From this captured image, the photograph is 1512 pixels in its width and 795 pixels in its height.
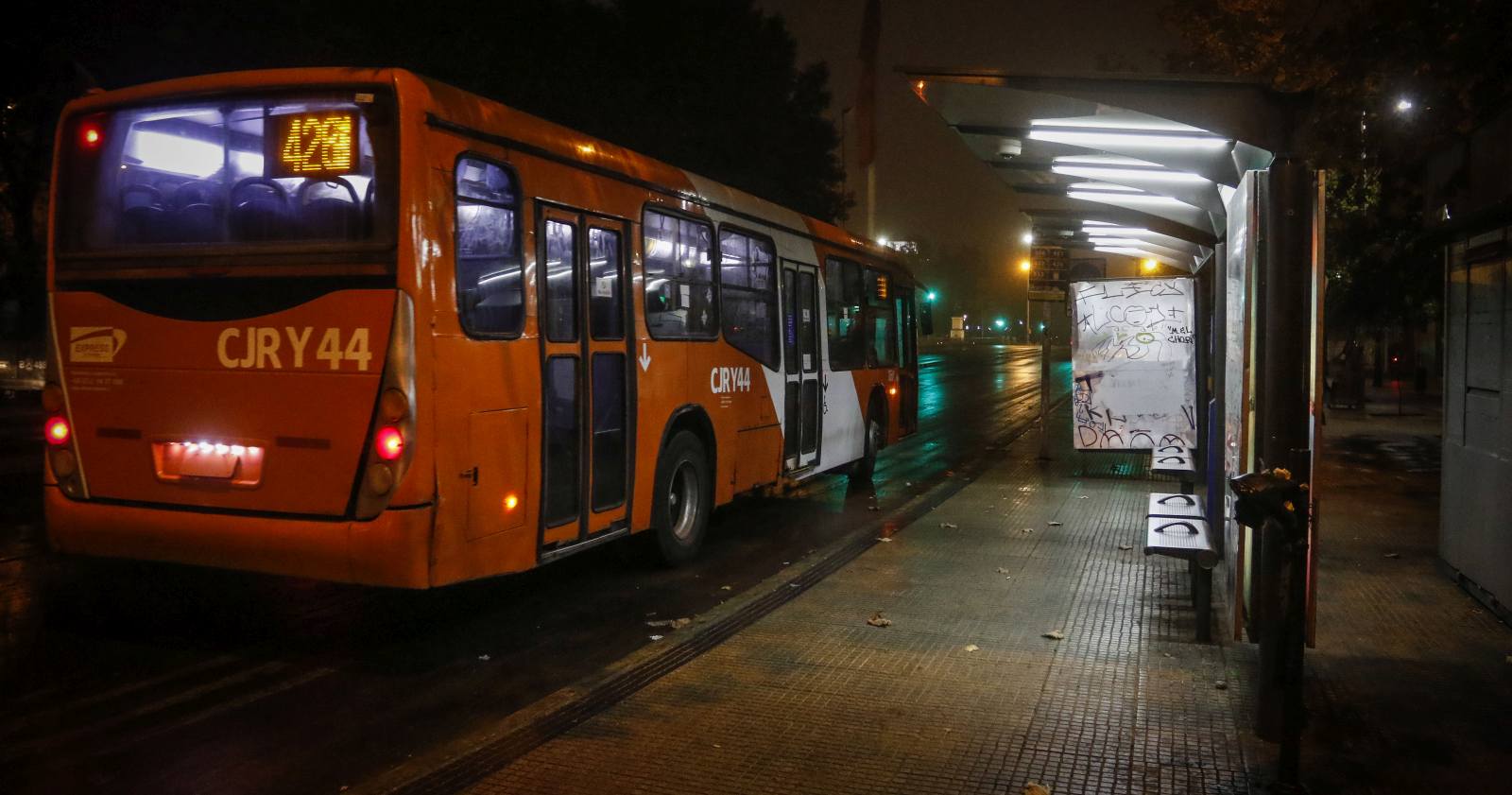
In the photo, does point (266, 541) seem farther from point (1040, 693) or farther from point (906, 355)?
point (906, 355)

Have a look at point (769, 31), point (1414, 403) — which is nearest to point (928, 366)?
point (769, 31)

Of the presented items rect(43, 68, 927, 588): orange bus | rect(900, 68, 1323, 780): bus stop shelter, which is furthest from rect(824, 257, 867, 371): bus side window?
rect(43, 68, 927, 588): orange bus

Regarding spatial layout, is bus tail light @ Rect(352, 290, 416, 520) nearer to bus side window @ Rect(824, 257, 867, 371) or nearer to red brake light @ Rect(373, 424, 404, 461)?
red brake light @ Rect(373, 424, 404, 461)

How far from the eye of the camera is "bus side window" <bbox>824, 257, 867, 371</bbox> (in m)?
13.1

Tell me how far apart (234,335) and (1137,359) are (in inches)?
399

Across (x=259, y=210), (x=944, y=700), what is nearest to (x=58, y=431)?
(x=259, y=210)

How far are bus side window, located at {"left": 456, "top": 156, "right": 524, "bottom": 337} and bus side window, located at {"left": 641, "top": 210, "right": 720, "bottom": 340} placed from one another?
1.76 metres

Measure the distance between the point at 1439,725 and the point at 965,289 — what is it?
521 feet

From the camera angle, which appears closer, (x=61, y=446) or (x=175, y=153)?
(x=175, y=153)

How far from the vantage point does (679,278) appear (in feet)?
30.8

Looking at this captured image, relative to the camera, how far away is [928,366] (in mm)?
55656

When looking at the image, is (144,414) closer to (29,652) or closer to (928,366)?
(29,652)

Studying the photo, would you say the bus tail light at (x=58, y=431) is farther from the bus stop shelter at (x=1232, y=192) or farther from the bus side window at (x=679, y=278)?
the bus stop shelter at (x=1232, y=192)

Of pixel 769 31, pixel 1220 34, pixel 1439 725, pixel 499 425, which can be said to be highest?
pixel 769 31
